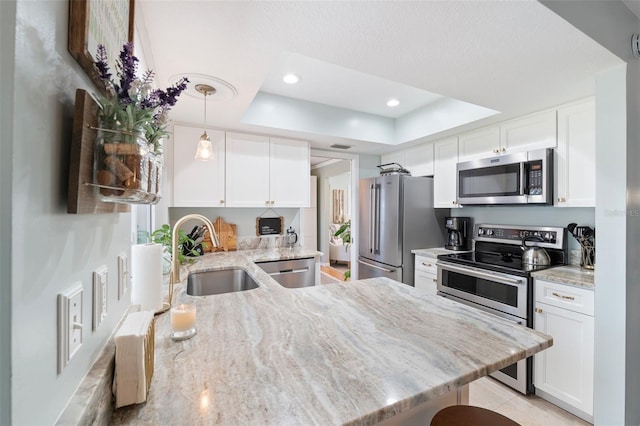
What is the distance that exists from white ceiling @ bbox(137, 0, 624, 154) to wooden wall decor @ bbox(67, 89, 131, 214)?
3.01ft

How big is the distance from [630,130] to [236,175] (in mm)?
3002

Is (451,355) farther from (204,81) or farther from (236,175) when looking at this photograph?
(236,175)

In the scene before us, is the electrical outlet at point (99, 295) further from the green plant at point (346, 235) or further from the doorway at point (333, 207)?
the doorway at point (333, 207)

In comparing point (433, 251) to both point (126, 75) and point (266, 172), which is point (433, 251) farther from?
point (126, 75)

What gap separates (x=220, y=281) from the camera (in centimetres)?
226

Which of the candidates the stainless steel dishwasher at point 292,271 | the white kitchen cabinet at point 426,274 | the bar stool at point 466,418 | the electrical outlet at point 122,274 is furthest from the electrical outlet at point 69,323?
the white kitchen cabinet at point 426,274

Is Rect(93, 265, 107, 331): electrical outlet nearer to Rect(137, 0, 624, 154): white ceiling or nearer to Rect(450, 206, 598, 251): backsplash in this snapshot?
Rect(137, 0, 624, 154): white ceiling

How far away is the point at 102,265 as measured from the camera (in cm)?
72

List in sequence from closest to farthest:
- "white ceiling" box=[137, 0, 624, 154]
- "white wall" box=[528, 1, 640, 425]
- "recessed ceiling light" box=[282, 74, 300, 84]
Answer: "white ceiling" box=[137, 0, 624, 154] < "white wall" box=[528, 1, 640, 425] < "recessed ceiling light" box=[282, 74, 300, 84]

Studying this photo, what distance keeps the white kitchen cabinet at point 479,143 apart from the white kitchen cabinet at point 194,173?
252 centimetres

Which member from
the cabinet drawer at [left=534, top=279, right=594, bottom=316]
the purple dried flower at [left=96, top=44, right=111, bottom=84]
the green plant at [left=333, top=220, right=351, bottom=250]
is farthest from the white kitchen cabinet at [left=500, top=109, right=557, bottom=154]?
the purple dried flower at [left=96, top=44, right=111, bottom=84]

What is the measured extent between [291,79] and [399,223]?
6.16 ft

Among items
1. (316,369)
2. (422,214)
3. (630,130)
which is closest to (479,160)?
(422,214)

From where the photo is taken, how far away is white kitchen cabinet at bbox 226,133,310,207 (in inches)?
117
